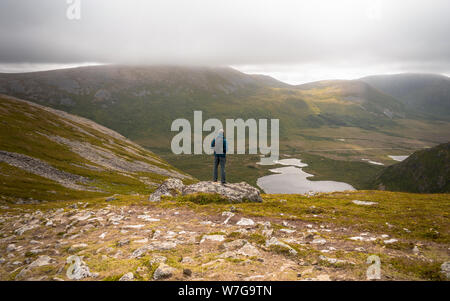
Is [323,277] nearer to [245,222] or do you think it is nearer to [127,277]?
[127,277]

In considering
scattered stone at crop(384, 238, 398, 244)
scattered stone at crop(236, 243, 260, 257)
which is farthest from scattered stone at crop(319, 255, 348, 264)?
scattered stone at crop(384, 238, 398, 244)

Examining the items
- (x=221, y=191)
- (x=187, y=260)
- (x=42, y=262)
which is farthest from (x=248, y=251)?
(x=221, y=191)

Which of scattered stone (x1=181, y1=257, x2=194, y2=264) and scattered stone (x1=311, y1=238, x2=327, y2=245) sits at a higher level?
scattered stone (x1=181, y1=257, x2=194, y2=264)

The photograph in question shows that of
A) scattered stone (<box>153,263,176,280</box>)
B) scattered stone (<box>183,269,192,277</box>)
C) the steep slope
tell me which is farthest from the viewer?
the steep slope

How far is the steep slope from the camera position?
175 feet

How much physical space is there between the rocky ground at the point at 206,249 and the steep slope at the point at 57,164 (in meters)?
39.2

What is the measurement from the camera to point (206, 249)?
40.5 feet

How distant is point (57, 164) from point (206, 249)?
76.6m

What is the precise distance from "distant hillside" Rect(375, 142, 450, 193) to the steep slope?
155023 millimetres

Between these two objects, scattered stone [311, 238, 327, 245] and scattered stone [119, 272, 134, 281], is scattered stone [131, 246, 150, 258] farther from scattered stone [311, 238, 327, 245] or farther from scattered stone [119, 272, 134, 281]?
scattered stone [311, 238, 327, 245]

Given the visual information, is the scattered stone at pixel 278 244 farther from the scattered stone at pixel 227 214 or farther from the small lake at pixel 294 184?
the small lake at pixel 294 184
